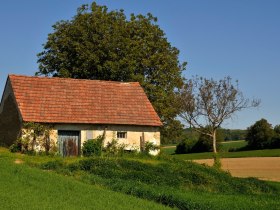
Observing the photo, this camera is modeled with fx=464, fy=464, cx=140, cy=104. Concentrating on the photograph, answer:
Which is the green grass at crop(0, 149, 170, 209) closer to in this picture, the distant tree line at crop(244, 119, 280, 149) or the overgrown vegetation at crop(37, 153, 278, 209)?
the overgrown vegetation at crop(37, 153, 278, 209)

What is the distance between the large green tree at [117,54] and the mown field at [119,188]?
50.9 feet

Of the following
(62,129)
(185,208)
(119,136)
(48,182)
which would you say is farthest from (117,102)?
(185,208)

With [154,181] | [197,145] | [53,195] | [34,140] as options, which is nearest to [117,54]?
[34,140]

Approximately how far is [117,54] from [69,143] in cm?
1325

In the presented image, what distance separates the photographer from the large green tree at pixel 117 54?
4278 cm

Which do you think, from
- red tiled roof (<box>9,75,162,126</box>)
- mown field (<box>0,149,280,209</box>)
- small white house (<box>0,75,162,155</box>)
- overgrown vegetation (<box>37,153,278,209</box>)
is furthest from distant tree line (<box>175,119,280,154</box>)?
overgrown vegetation (<box>37,153,278,209</box>)

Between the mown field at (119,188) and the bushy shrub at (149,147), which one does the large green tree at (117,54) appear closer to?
the bushy shrub at (149,147)

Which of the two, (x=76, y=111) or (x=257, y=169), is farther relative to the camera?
(x=257, y=169)

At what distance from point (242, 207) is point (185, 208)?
171 cm

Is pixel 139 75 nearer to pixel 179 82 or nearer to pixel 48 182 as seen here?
pixel 179 82

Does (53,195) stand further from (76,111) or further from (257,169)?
(257,169)

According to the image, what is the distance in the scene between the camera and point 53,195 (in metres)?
14.7

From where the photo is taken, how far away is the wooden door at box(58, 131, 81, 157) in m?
32.4

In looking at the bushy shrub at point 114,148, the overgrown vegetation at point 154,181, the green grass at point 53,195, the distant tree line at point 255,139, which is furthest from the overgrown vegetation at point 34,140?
the distant tree line at point 255,139
